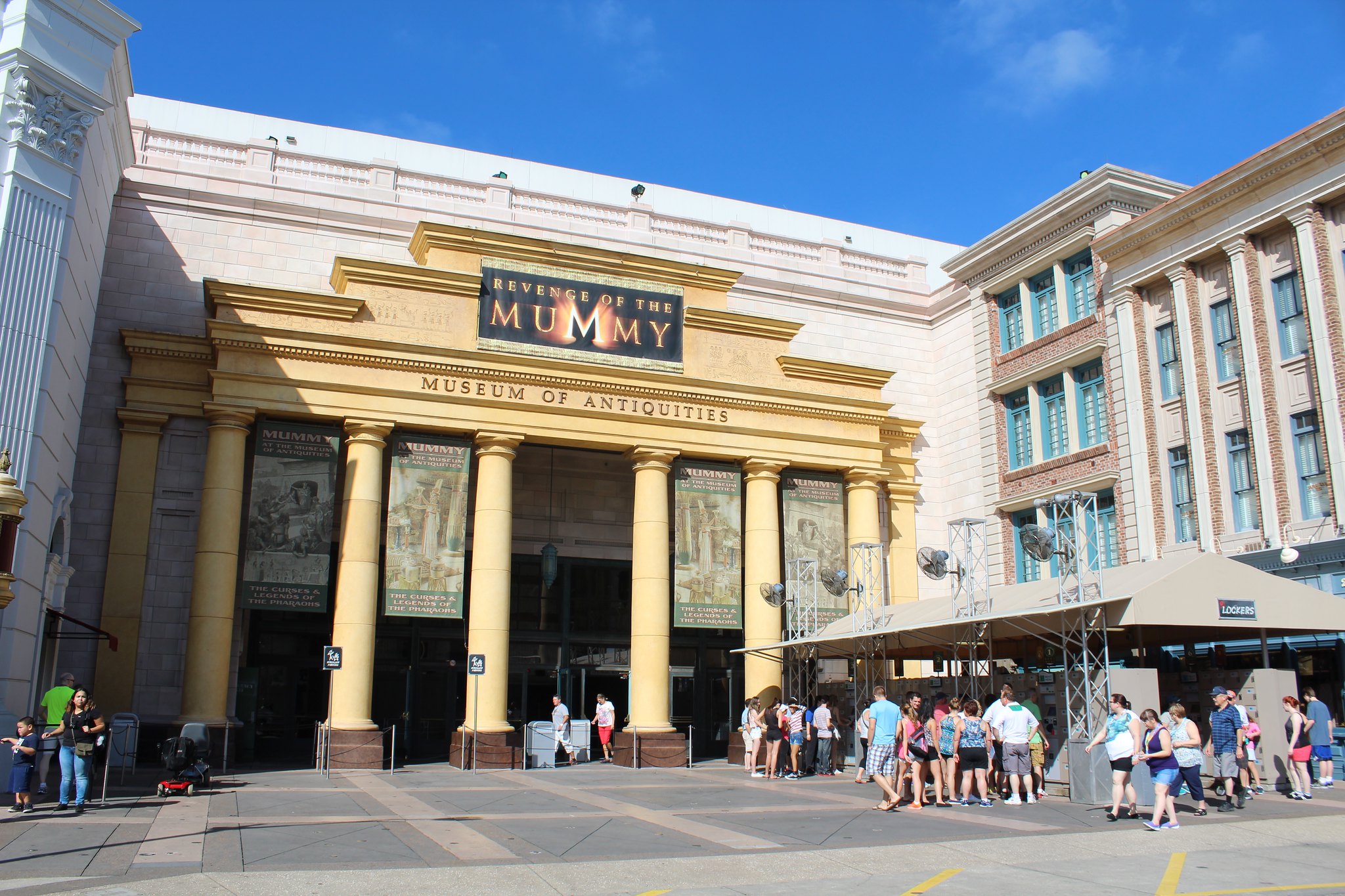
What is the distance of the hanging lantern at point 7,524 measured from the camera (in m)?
14.0

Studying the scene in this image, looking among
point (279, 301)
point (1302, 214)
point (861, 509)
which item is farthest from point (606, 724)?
point (1302, 214)

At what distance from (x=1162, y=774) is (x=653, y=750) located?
586 inches

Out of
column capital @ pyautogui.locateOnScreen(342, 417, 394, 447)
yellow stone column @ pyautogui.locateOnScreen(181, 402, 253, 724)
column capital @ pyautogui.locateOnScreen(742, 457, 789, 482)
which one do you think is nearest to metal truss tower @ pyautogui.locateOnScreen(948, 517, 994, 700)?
column capital @ pyautogui.locateOnScreen(742, 457, 789, 482)

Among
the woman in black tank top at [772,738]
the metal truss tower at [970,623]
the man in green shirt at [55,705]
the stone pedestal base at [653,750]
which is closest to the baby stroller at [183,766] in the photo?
the man in green shirt at [55,705]

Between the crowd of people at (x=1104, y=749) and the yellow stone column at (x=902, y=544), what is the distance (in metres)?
12.8

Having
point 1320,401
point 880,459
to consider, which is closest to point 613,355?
point 880,459

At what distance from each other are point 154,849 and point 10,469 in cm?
937

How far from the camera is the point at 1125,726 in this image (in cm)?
1458

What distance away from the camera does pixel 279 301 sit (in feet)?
85.4

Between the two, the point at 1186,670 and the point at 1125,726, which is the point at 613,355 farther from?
the point at 1125,726

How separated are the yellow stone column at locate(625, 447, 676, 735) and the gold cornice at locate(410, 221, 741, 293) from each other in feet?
16.5

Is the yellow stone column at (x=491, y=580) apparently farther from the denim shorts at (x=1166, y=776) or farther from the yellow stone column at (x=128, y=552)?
the denim shorts at (x=1166, y=776)

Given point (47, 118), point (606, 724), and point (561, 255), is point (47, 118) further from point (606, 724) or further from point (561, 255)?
point (606, 724)

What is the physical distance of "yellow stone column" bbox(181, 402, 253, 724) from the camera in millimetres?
24094
